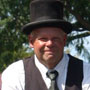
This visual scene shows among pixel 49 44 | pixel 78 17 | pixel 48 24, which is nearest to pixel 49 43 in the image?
pixel 49 44

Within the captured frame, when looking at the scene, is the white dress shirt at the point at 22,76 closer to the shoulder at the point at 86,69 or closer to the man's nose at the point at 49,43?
the shoulder at the point at 86,69

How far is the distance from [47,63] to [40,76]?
0.57 ft

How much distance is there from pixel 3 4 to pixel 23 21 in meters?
0.60

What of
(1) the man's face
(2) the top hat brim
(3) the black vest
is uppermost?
(2) the top hat brim

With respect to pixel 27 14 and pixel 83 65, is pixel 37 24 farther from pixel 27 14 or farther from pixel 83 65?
pixel 27 14

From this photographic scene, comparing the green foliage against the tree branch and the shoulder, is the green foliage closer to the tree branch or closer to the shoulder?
the tree branch

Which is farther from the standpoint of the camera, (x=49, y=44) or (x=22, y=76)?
(x=22, y=76)

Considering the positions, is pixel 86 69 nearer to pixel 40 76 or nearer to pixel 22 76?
pixel 40 76

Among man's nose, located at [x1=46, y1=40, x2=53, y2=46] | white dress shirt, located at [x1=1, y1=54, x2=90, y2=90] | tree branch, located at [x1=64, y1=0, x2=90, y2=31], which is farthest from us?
tree branch, located at [x1=64, y1=0, x2=90, y2=31]

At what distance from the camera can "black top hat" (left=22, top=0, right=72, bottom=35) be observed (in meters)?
3.01

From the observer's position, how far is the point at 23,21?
829 centimetres

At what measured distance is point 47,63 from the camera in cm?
301

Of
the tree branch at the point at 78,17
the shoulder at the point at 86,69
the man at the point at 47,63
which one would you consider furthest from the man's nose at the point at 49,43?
the tree branch at the point at 78,17

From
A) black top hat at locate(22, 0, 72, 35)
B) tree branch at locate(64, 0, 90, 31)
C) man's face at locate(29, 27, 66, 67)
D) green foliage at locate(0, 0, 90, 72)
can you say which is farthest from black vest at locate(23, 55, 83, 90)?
tree branch at locate(64, 0, 90, 31)
